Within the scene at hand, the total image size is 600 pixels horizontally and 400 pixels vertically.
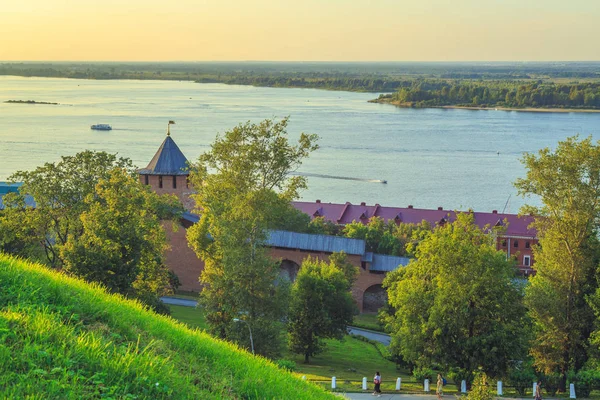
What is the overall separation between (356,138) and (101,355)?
2885 inches

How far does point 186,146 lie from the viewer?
6419 centimetres

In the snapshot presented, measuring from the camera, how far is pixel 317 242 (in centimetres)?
2589

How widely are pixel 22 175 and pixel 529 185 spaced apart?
10.7m

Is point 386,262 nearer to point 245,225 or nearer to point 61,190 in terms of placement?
point 245,225

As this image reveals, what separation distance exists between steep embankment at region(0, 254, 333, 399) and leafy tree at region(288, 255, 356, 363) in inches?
434

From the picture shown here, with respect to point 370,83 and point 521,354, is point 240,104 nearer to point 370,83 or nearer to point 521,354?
point 370,83

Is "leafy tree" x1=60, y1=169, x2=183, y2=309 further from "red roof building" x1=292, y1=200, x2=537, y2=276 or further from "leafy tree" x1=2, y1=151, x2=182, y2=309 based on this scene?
"red roof building" x1=292, y1=200, x2=537, y2=276

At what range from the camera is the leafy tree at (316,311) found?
18562 millimetres

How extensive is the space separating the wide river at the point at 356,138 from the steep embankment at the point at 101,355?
137ft

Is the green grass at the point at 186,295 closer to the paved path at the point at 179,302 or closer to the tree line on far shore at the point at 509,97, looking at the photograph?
the paved path at the point at 179,302

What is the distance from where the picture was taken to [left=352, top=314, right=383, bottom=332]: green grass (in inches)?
912

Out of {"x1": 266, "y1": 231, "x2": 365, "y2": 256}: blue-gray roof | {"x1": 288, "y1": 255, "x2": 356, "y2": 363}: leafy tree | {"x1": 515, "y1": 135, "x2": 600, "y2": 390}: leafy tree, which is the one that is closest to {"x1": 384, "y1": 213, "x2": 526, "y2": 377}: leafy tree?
{"x1": 515, "y1": 135, "x2": 600, "y2": 390}: leafy tree

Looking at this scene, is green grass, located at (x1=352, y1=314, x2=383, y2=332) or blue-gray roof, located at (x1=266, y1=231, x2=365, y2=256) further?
blue-gray roof, located at (x1=266, y1=231, x2=365, y2=256)

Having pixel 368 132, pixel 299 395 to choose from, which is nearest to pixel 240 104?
pixel 368 132
